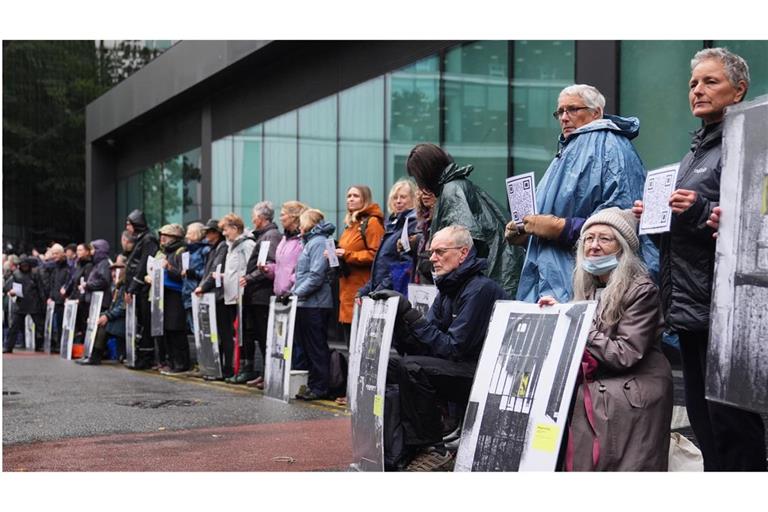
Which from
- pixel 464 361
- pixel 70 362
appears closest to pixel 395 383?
pixel 464 361

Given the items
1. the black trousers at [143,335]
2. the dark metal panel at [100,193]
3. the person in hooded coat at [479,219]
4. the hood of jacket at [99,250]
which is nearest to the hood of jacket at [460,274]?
the person in hooded coat at [479,219]

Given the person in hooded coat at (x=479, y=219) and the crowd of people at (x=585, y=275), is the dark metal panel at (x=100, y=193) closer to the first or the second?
the crowd of people at (x=585, y=275)

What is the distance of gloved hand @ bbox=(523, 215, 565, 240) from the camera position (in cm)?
539

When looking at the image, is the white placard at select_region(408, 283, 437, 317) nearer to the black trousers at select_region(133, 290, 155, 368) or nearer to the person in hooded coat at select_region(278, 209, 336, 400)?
the person in hooded coat at select_region(278, 209, 336, 400)

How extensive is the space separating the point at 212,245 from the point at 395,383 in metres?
7.31

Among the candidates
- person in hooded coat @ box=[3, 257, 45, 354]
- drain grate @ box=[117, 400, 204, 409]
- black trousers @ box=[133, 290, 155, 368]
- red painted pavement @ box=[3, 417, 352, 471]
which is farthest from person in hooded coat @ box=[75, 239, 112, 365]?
red painted pavement @ box=[3, 417, 352, 471]

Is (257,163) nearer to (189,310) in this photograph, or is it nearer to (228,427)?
(189,310)

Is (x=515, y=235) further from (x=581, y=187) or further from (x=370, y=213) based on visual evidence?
(x=370, y=213)

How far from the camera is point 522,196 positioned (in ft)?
18.2

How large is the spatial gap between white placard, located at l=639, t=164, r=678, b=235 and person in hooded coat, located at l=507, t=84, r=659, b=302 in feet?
2.84

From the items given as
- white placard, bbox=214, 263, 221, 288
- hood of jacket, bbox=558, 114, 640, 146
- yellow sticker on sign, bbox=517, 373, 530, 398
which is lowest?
yellow sticker on sign, bbox=517, 373, 530, 398

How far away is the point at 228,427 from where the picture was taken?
817 cm

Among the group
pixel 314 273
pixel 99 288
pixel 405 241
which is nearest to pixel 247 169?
pixel 99 288

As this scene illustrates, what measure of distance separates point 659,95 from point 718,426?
296 inches
